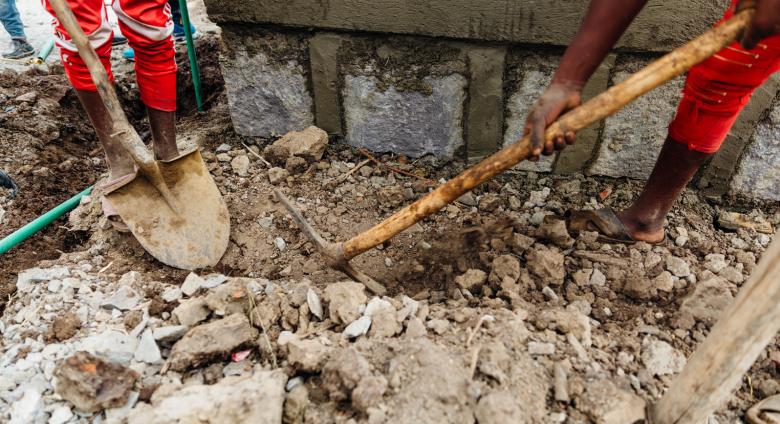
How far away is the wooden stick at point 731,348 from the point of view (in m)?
1.01

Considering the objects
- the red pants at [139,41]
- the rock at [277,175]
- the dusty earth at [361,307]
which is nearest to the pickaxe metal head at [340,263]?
the dusty earth at [361,307]

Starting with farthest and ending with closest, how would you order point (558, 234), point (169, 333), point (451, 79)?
point (451, 79), point (558, 234), point (169, 333)

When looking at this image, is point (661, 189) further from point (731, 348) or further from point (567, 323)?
point (731, 348)

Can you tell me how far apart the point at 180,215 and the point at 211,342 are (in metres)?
0.79

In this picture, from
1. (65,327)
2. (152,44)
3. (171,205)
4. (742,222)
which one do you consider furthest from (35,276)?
(742,222)

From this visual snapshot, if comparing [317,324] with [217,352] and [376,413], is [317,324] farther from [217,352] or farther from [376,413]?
[376,413]

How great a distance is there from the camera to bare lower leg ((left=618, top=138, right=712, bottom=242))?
185cm

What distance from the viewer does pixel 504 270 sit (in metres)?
1.92

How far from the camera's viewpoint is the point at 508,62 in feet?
7.63

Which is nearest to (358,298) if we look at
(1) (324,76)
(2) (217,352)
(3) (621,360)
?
(2) (217,352)

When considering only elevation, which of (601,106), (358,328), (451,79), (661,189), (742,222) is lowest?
(742,222)

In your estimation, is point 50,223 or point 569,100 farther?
point 50,223

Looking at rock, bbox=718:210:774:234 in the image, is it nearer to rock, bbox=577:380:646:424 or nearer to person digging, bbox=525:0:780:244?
person digging, bbox=525:0:780:244

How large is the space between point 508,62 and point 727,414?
1619 millimetres
